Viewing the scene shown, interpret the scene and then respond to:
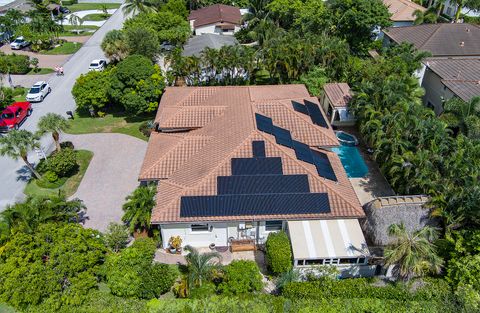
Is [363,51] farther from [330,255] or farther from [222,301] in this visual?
[222,301]

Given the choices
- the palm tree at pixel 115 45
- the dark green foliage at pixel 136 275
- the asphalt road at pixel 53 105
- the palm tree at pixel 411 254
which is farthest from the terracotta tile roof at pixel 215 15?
the palm tree at pixel 411 254

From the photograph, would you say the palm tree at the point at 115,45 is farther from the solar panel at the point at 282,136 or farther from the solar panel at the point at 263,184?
the solar panel at the point at 263,184

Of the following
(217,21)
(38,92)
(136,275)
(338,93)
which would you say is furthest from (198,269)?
(217,21)

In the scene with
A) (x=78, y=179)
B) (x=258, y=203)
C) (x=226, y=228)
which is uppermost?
(x=258, y=203)

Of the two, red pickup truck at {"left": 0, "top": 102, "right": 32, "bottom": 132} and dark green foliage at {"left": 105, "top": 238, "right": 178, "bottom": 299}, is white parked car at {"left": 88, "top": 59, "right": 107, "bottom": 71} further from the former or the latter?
dark green foliage at {"left": 105, "top": 238, "right": 178, "bottom": 299}

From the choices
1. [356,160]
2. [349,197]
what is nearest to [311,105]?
[356,160]

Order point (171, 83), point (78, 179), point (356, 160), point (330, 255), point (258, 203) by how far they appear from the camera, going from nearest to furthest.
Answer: point (330, 255) → point (258, 203) → point (78, 179) → point (356, 160) → point (171, 83)

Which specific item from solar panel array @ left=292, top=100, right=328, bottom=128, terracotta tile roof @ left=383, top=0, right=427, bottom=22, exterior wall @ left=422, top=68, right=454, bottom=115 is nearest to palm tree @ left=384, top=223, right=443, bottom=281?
solar panel array @ left=292, top=100, right=328, bottom=128
